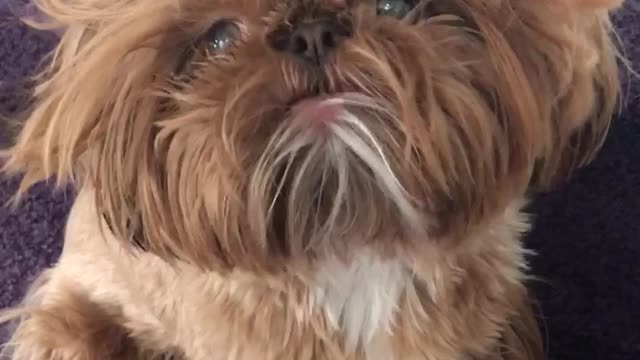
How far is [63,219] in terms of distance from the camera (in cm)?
138

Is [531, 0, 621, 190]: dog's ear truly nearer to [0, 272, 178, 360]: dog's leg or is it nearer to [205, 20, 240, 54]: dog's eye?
[205, 20, 240, 54]: dog's eye

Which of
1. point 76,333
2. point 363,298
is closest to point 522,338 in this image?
point 363,298

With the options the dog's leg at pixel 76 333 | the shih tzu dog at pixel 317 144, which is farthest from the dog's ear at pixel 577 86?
the dog's leg at pixel 76 333

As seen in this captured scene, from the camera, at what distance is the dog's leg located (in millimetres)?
1163

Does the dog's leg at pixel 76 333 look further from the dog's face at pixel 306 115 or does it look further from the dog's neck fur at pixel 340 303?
the dog's face at pixel 306 115

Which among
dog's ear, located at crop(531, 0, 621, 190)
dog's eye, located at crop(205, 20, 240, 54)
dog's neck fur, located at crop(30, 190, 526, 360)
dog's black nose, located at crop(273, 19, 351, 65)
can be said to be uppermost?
dog's black nose, located at crop(273, 19, 351, 65)

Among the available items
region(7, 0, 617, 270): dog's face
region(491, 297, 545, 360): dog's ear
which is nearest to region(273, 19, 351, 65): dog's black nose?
region(7, 0, 617, 270): dog's face

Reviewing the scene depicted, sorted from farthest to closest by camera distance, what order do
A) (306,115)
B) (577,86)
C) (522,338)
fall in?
(522,338) → (577,86) → (306,115)

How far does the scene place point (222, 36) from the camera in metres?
0.86

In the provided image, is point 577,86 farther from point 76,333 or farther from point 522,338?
point 76,333

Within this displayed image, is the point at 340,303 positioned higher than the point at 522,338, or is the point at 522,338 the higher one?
the point at 340,303

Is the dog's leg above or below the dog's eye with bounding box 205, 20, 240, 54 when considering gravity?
below

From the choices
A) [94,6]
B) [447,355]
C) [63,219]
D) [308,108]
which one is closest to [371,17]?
[308,108]

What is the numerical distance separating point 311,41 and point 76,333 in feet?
1.55
